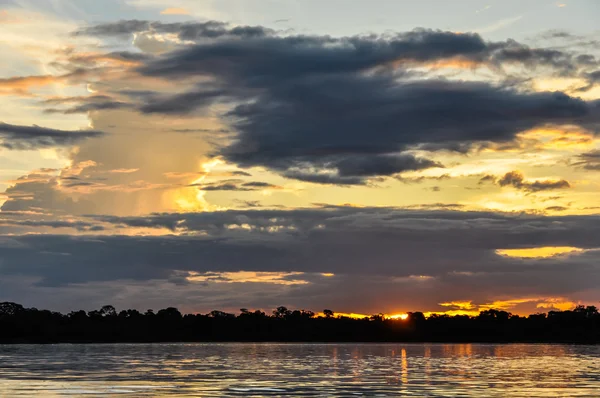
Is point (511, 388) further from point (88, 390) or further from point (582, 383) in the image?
point (88, 390)

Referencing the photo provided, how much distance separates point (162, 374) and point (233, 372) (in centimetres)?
762

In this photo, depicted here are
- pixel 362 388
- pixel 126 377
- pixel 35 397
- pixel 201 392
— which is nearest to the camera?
pixel 35 397

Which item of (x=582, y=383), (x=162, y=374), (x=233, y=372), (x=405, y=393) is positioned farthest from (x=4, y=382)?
(x=582, y=383)

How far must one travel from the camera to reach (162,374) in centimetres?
8706

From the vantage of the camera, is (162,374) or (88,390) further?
(162,374)

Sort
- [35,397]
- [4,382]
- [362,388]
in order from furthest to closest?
[4,382] < [362,388] < [35,397]

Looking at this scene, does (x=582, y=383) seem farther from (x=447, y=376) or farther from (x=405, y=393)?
(x=405, y=393)

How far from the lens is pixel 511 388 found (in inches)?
2744

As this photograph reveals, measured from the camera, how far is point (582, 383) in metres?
75.8

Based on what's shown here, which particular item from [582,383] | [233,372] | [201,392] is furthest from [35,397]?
[582,383]

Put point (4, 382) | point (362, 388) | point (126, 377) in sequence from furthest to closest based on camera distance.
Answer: point (126, 377) → point (4, 382) → point (362, 388)

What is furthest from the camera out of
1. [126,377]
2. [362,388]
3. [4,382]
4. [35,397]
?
[126,377]

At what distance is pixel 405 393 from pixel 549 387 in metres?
13.8

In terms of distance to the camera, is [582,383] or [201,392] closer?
[201,392]
